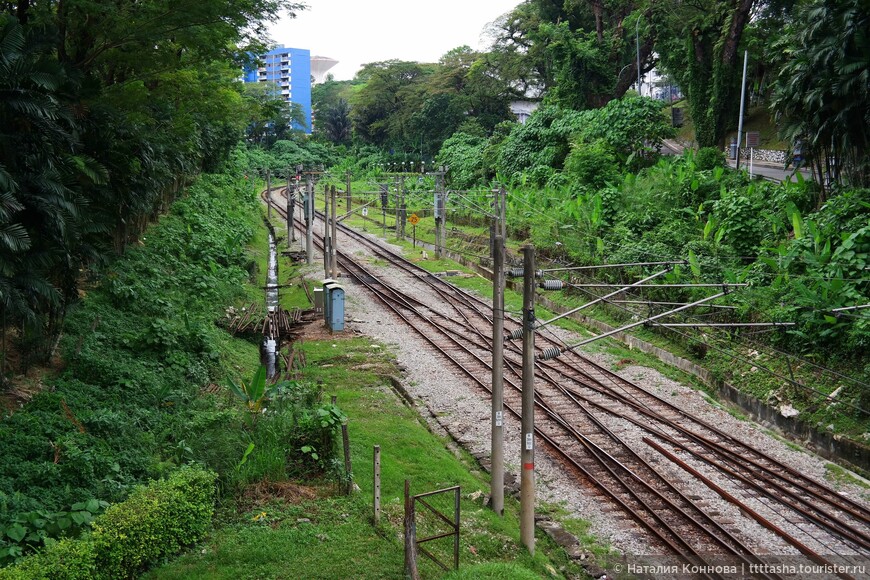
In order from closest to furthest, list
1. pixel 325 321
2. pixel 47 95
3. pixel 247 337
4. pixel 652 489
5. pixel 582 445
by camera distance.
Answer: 1. pixel 47 95
2. pixel 652 489
3. pixel 582 445
4. pixel 247 337
5. pixel 325 321

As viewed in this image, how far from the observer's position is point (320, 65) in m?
175

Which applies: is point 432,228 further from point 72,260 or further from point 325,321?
point 72,260

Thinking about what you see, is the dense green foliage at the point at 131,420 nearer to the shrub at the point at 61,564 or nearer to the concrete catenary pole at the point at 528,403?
the shrub at the point at 61,564

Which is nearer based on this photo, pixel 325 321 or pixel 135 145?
pixel 135 145

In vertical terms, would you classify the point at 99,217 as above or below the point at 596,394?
above

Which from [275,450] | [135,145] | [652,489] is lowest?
[652,489]

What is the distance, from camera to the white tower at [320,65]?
174 m

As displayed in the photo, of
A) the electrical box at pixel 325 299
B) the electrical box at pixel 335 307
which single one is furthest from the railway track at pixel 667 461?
the electrical box at pixel 325 299

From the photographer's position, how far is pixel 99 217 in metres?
14.8

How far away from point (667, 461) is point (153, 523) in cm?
973

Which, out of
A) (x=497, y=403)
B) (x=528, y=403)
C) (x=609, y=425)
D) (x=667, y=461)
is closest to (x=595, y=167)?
(x=609, y=425)

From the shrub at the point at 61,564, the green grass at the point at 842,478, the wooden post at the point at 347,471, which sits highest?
the shrub at the point at 61,564

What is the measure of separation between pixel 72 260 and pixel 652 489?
11.5 meters

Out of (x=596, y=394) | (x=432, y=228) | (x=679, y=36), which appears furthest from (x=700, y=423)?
(x=432, y=228)
